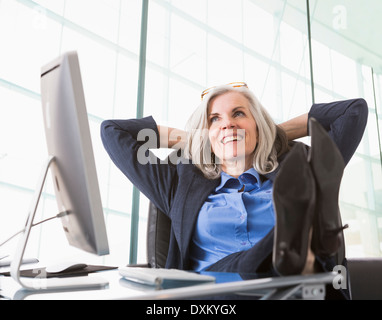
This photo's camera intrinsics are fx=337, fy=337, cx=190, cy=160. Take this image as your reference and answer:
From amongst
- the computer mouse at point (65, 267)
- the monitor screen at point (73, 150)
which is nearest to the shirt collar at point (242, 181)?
the computer mouse at point (65, 267)

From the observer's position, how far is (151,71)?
2777 millimetres

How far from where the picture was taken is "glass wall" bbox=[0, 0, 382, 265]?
249 centimetres

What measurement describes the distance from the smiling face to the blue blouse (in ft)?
0.50

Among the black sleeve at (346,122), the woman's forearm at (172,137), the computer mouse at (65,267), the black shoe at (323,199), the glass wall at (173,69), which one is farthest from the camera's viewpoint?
the glass wall at (173,69)

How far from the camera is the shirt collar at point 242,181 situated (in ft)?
4.47

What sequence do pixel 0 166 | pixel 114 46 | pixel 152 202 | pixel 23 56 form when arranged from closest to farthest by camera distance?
pixel 152 202 < pixel 0 166 < pixel 23 56 < pixel 114 46

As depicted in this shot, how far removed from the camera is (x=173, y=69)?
2.91m

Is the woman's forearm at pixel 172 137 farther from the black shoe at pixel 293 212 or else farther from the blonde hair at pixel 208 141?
the black shoe at pixel 293 212

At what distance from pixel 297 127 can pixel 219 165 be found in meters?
0.41

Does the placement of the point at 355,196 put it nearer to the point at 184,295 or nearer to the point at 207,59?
the point at 207,59

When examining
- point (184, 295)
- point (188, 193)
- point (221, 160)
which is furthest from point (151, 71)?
point (184, 295)

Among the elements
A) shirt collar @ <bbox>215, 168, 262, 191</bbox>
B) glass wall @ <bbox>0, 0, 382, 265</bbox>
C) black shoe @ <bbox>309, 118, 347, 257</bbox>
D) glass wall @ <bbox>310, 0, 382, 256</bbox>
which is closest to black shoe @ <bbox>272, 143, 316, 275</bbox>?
black shoe @ <bbox>309, 118, 347, 257</bbox>

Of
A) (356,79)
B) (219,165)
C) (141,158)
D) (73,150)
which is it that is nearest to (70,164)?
(73,150)
